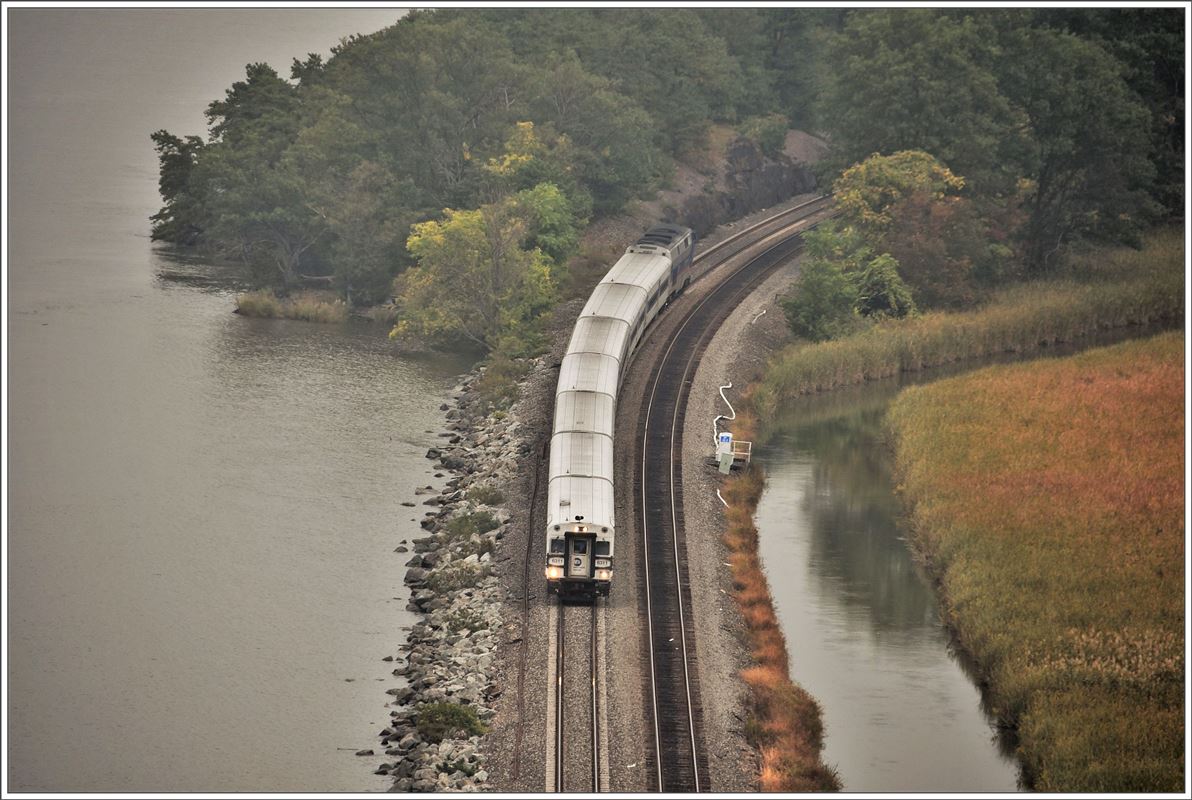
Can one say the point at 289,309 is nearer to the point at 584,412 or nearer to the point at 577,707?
the point at 584,412

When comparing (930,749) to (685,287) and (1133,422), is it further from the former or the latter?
(685,287)

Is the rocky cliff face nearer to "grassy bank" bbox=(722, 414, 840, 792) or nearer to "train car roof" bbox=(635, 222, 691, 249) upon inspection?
"train car roof" bbox=(635, 222, 691, 249)

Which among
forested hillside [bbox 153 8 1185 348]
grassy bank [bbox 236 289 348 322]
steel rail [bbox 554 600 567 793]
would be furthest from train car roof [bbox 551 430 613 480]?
grassy bank [bbox 236 289 348 322]

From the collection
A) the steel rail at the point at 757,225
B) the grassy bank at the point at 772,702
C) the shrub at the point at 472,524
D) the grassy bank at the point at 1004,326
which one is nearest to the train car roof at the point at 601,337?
the shrub at the point at 472,524

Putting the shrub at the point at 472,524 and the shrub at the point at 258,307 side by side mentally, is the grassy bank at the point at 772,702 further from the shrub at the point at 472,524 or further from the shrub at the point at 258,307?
the shrub at the point at 258,307

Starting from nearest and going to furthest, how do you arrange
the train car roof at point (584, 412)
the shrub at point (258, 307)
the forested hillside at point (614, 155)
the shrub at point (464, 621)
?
the shrub at point (464, 621) < the train car roof at point (584, 412) < the forested hillside at point (614, 155) < the shrub at point (258, 307)
